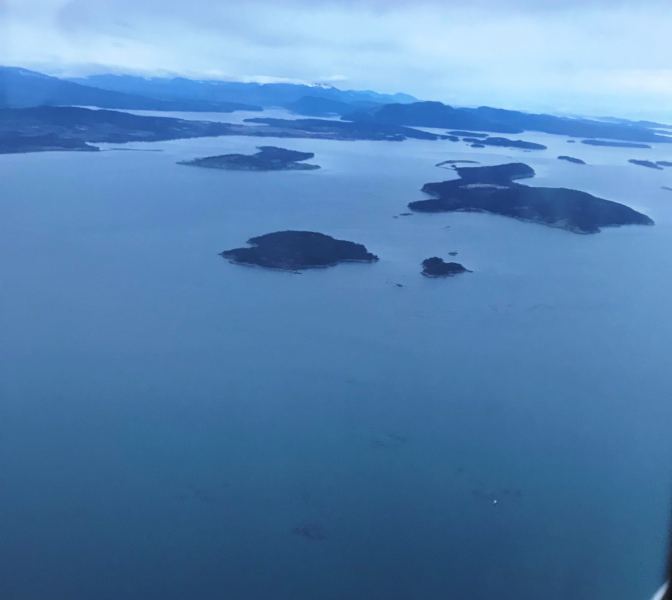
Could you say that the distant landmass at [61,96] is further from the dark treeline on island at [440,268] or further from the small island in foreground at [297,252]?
the dark treeline on island at [440,268]

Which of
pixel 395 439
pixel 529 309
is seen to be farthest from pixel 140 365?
pixel 529 309

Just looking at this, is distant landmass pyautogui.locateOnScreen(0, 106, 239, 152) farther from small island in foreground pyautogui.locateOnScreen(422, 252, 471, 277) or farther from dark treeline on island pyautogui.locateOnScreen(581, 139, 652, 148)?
dark treeline on island pyautogui.locateOnScreen(581, 139, 652, 148)

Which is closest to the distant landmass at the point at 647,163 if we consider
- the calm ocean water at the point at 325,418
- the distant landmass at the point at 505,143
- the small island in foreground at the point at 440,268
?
the distant landmass at the point at 505,143

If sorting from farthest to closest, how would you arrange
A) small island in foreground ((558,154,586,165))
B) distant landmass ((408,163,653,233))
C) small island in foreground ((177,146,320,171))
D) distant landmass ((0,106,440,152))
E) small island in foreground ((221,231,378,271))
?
small island in foreground ((558,154,586,165)) < distant landmass ((0,106,440,152)) < small island in foreground ((177,146,320,171)) < distant landmass ((408,163,653,233)) < small island in foreground ((221,231,378,271))

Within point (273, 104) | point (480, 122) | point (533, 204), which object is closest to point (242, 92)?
point (273, 104)

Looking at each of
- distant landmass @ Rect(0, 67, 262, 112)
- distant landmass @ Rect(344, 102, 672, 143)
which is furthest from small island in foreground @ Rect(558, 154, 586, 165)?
distant landmass @ Rect(0, 67, 262, 112)

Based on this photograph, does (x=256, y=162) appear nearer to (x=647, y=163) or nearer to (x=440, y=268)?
(x=440, y=268)

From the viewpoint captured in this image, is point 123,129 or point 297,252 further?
point 123,129
